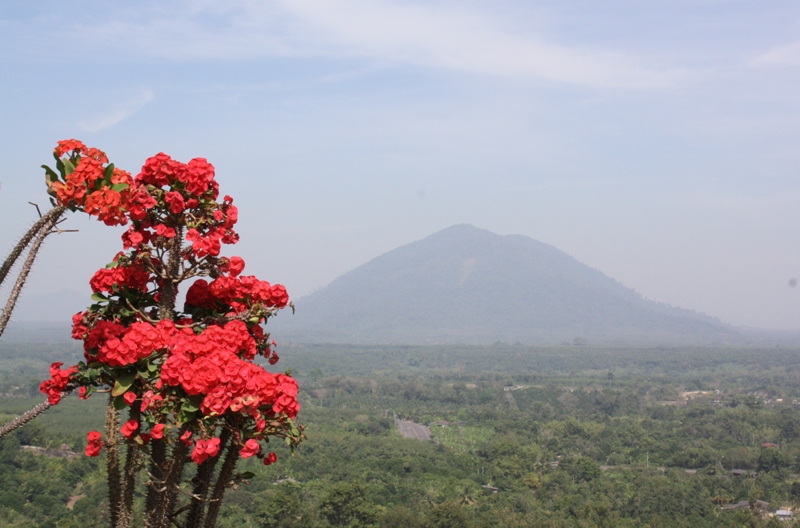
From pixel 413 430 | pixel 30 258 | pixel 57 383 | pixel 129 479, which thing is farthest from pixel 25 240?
pixel 413 430

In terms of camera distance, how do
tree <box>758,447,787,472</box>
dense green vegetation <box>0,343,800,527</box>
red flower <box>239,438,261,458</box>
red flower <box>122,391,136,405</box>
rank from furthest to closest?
tree <box>758,447,787,472</box>
dense green vegetation <box>0,343,800,527</box>
red flower <box>122,391,136,405</box>
red flower <box>239,438,261,458</box>

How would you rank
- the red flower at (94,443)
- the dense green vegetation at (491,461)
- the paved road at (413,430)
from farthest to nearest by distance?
1. the paved road at (413,430)
2. the dense green vegetation at (491,461)
3. the red flower at (94,443)

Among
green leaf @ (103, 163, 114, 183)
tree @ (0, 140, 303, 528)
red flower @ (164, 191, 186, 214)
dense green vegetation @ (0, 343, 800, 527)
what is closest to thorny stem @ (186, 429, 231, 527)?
tree @ (0, 140, 303, 528)

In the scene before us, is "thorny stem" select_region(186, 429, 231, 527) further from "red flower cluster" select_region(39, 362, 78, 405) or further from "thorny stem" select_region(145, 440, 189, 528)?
"red flower cluster" select_region(39, 362, 78, 405)

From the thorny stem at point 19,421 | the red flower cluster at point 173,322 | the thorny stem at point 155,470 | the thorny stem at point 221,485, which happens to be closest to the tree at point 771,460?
the red flower cluster at point 173,322

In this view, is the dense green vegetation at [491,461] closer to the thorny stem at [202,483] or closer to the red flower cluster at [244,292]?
the red flower cluster at [244,292]

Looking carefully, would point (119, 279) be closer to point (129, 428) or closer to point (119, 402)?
point (119, 402)

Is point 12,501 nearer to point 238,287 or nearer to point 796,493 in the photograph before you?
point 238,287
